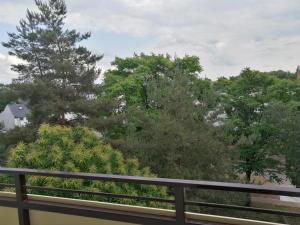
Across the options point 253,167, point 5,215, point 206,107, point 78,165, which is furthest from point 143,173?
point 253,167

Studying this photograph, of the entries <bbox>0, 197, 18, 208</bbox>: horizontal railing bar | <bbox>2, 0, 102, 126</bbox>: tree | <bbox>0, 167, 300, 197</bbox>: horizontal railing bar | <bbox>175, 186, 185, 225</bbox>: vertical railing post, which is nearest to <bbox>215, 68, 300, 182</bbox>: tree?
<bbox>2, 0, 102, 126</bbox>: tree

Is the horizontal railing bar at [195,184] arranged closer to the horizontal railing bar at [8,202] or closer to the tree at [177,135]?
the horizontal railing bar at [8,202]

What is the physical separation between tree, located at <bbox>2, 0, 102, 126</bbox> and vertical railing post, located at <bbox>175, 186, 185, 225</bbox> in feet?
32.9

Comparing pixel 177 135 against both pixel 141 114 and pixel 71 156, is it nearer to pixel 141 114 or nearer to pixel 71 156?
pixel 141 114

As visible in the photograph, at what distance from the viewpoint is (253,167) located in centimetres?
1412

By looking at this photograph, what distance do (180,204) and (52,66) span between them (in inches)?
438

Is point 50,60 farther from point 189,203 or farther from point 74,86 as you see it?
point 189,203

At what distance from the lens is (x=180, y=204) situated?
167cm

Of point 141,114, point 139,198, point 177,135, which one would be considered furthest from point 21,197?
point 141,114

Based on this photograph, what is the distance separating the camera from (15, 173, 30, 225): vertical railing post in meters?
2.21

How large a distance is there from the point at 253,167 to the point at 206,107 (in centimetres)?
462

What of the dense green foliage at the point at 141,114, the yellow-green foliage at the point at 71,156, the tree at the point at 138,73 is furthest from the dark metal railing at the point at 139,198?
the tree at the point at 138,73

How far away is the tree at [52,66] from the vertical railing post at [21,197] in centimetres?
927

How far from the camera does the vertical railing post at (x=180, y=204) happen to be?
64.8 inches
